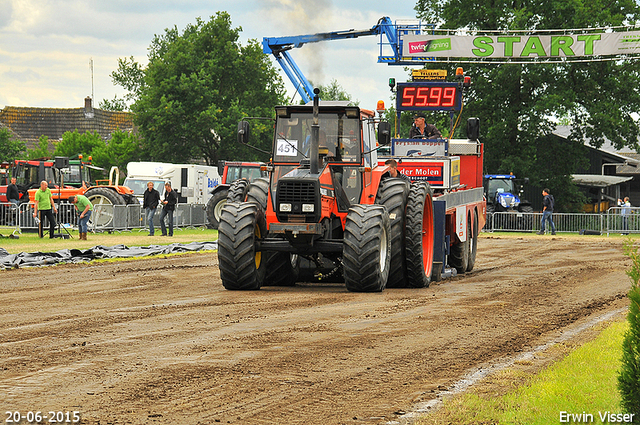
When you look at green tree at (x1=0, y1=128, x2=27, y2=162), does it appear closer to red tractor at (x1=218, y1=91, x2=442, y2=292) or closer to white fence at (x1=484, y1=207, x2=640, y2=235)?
white fence at (x1=484, y1=207, x2=640, y2=235)

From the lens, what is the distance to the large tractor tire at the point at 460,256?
54.2 ft

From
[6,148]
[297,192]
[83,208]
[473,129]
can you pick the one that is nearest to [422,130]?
[473,129]

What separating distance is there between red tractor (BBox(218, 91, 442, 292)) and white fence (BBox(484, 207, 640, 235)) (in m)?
23.9

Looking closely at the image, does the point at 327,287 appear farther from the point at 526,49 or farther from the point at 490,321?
the point at 526,49

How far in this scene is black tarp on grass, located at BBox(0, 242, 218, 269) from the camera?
56.0 feet

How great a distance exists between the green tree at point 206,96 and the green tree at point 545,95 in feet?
49.0

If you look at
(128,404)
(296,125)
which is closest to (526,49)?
(296,125)

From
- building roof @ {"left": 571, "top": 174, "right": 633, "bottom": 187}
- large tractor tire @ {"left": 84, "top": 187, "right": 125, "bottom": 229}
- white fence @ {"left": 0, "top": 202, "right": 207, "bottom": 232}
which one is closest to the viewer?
white fence @ {"left": 0, "top": 202, "right": 207, "bottom": 232}

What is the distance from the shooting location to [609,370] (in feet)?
21.9

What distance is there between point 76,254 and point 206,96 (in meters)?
34.5

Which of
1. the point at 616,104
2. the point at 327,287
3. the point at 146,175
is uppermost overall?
the point at 616,104

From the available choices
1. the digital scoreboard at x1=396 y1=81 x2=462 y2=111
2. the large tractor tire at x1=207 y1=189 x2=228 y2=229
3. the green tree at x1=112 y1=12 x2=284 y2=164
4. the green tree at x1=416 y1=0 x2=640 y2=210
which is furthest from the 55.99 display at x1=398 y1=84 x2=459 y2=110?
the green tree at x1=112 y1=12 x2=284 y2=164

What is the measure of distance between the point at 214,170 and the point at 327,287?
29.0 m

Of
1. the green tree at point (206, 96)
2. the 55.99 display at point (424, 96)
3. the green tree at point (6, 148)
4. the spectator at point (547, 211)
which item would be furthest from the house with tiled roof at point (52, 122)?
the 55.99 display at point (424, 96)
